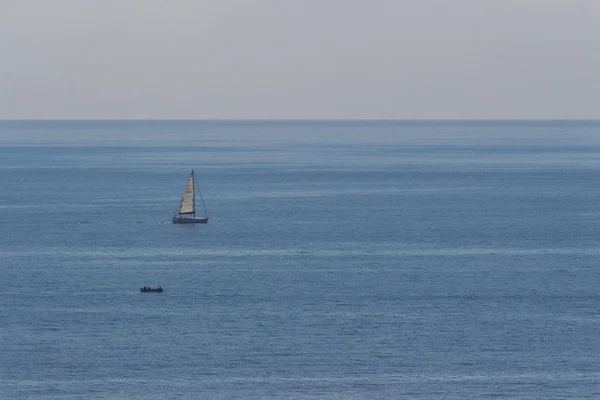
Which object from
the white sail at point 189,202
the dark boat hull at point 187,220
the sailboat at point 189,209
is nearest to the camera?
the dark boat hull at point 187,220

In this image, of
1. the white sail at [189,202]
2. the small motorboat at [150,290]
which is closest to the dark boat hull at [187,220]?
the white sail at [189,202]

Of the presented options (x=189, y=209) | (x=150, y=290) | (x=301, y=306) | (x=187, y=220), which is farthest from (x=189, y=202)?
(x=301, y=306)

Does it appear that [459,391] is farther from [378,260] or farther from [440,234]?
[440,234]

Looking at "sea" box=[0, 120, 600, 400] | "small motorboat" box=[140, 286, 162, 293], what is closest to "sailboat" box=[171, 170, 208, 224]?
"sea" box=[0, 120, 600, 400]

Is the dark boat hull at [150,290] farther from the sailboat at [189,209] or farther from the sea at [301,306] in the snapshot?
the sailboat at [189,209]

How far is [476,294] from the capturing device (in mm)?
99000

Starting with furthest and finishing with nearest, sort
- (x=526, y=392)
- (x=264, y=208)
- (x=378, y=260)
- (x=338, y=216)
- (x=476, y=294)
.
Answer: (x=264, y=208) → (x=338, y=216) → (x=378, y=260) → (x=476, y=294) → (x=526, y=392)

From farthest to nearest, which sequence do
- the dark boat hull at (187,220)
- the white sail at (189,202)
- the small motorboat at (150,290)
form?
the white sail at (189,202) < the dark boat hull at (187,220) < the small motorboat at (150,290)

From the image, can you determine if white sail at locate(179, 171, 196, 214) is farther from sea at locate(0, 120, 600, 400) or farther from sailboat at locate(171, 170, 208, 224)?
sea at locate(0, 120, 600, 400)

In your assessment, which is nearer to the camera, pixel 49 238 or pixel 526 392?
pixel 526 392

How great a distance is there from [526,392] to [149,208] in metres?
102

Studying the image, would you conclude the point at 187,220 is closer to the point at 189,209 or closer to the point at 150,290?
the point at 189,209

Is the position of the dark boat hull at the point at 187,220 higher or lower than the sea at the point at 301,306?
higher

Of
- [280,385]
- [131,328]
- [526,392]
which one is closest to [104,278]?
[131,328]
